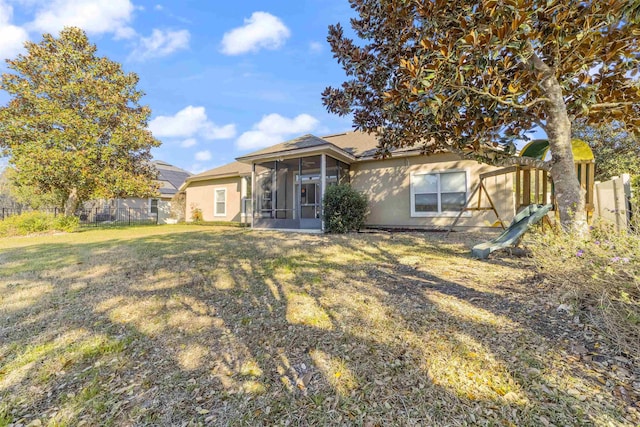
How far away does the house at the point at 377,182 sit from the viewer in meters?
9.87

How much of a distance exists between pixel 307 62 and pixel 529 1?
9733 millimetres

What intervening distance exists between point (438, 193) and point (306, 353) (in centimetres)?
922

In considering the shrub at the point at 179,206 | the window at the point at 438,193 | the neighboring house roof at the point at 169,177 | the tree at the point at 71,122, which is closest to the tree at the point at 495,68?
the window at the point at 438,193

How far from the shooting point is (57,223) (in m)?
12.5

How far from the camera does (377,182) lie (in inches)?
454

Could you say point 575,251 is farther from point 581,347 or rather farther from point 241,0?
point 241,0

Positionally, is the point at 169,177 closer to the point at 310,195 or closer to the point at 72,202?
the point at 72,202

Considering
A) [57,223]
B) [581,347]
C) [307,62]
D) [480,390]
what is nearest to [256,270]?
[480,390]

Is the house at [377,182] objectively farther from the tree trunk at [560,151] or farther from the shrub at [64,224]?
the shrub at [64,224]

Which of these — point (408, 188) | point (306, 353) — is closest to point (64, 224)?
point (408, 188)

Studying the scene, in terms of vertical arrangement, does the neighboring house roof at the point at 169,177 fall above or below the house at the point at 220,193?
above

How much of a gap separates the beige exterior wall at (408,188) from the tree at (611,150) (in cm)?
765

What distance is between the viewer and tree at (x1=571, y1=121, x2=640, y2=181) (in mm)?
13438

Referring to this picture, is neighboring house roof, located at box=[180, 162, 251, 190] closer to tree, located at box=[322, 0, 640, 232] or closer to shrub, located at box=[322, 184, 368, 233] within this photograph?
shrub, located at box=[322, 184, 368, 233]
